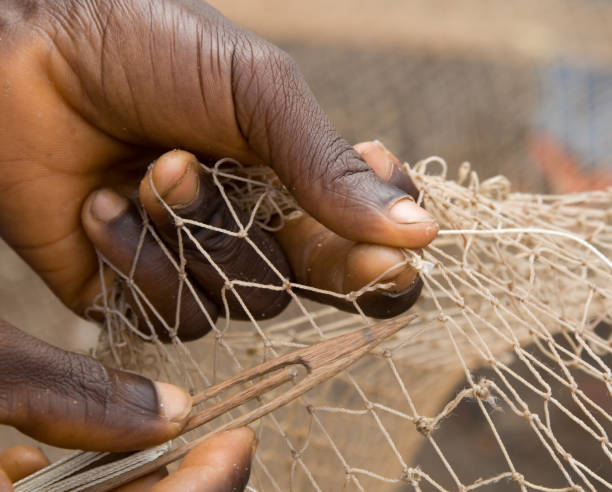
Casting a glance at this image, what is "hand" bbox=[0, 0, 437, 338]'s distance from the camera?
607mm

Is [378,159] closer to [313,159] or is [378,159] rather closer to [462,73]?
[313,159]

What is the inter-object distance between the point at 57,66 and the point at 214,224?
9.7 inches

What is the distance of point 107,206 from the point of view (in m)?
0.70

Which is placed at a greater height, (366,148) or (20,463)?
(366,148)

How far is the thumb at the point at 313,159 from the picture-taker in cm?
56

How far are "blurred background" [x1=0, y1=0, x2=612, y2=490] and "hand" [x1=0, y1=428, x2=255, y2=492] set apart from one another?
1.19 m

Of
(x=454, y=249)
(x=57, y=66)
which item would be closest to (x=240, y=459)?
(x=57, y=66)

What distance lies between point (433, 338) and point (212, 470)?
464mm

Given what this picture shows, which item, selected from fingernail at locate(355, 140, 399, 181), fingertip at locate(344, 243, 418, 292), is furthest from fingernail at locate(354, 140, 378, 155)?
fingertip at locate(344, 243, 418, 292)

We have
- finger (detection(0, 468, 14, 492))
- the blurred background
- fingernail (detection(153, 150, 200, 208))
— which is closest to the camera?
finger (detection(0, 468, 14, 492))

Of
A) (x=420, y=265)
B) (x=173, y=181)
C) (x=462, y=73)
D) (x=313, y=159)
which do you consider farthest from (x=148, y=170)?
(x=462, y=73)

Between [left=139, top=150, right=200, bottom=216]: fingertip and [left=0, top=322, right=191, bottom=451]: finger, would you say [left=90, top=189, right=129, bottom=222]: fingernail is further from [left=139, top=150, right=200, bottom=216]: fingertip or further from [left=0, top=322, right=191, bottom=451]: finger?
[left=0, top=322, right=191, bottom=451]: finger

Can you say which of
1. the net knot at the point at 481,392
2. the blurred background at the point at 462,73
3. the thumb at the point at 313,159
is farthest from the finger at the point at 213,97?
the blurred background at the point at 462,73

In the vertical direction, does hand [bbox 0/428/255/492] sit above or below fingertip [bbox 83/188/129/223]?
below
